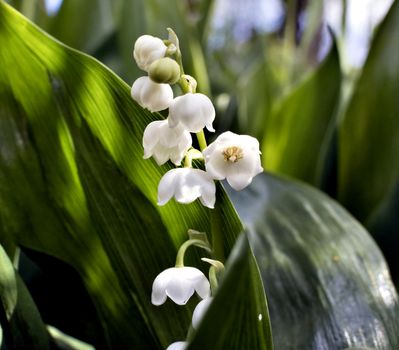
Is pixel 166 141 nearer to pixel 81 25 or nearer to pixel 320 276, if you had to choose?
pixel 320 276

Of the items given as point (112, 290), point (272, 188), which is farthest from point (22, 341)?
point (272, 188)

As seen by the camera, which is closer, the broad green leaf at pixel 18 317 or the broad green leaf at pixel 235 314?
the broad green leaf at pixel 235 314

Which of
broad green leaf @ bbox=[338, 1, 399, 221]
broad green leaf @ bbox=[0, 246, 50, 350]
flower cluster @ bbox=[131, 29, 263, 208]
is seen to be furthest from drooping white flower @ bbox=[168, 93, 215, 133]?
broad green leaf @ bbox=[338, 1, 399, 221]

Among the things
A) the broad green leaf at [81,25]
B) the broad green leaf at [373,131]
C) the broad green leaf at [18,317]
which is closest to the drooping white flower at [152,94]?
the broad green leaf at [18,317]

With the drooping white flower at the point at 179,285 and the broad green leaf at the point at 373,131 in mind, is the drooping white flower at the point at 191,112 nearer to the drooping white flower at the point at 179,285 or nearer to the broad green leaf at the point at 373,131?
the drooping white flower at the point at 179,285

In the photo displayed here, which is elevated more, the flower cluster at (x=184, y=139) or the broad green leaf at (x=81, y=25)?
the broad green leaf at (x=81, y=25)

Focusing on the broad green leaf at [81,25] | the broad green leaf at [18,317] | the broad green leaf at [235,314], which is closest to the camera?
the broad green leaf at [235,314]
